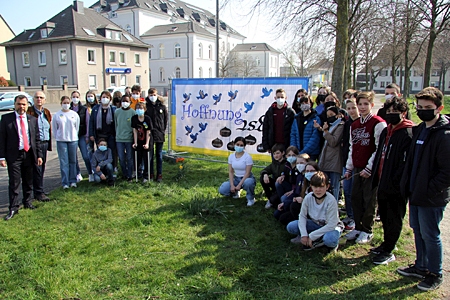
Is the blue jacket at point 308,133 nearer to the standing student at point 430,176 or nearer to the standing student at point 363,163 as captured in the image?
the standing student at point 363,163

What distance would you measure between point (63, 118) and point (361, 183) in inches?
226

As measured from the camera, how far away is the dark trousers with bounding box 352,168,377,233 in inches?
187

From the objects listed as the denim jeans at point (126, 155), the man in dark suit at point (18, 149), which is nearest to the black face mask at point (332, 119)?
the denim jeans at point (126, 155)

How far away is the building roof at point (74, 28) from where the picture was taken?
45438 mm

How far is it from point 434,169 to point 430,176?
3.1 inches

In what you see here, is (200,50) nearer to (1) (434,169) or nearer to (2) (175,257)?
(2) (175,257)

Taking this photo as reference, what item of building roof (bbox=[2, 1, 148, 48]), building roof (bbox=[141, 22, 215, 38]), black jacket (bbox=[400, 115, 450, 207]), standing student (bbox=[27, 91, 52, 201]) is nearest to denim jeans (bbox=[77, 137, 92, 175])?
standing student (bbox=[27, 91, 52, 201])

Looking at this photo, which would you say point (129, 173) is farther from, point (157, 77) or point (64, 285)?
point (157, 77)

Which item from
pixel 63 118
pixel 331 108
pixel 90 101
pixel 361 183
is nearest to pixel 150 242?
pixel 361 183

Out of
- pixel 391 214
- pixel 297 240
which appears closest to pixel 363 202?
pixel 391 214

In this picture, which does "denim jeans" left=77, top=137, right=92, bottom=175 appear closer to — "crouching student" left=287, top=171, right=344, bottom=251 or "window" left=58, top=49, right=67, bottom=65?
"crouching student" left=287, top=171, right=344, bottom=251

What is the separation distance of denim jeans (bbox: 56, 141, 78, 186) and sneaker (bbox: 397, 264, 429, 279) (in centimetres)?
621

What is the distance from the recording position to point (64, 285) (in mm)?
3820

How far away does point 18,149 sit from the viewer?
600 cm
